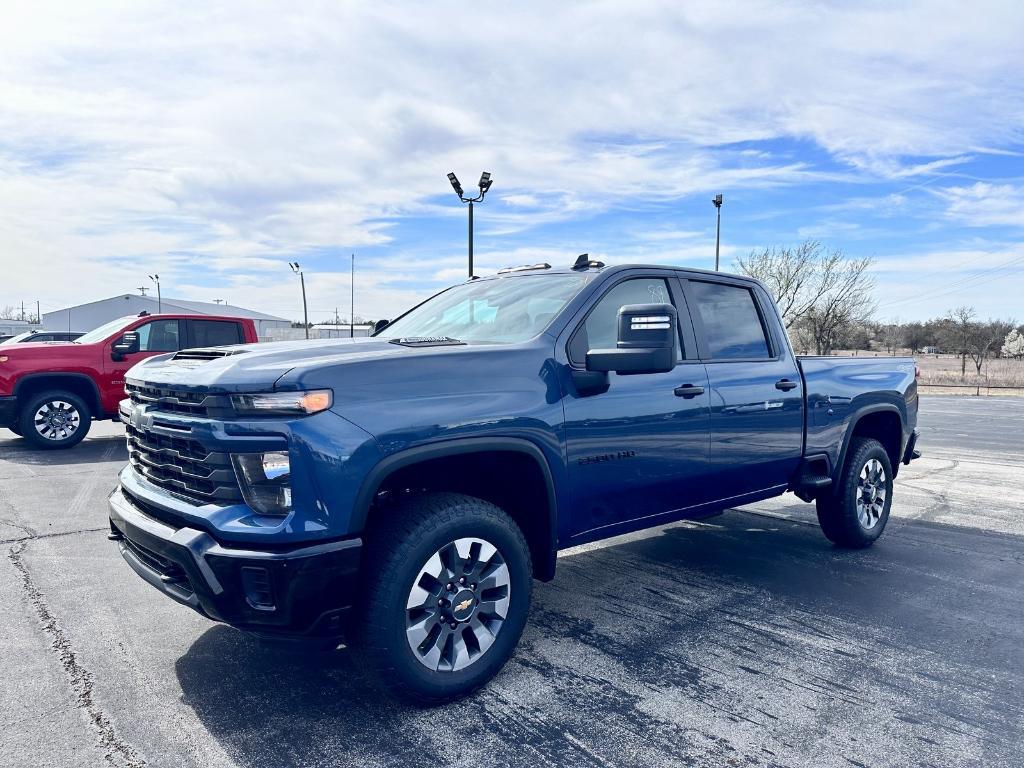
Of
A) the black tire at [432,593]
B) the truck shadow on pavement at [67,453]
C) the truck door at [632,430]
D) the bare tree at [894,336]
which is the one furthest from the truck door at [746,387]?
the bare tree at [894,336]

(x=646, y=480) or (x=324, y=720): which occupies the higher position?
(x=646, y=480)

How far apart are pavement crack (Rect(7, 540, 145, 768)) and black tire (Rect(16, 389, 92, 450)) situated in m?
5.79

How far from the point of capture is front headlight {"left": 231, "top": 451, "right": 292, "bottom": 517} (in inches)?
108

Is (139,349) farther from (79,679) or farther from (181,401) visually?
(181,401)

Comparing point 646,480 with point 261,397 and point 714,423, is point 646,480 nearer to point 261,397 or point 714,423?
point 714,423

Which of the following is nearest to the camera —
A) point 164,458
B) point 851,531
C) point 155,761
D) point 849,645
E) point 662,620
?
point 155,761

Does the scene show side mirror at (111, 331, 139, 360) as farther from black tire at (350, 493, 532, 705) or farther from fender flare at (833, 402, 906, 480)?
fender flare at (833, 402, 906, 480)

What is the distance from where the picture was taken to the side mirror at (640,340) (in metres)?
3.32

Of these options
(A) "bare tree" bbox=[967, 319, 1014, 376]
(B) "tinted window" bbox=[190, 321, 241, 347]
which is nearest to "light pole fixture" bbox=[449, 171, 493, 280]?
(B) "tinted window" bbox=[190, 321, 241, 347]

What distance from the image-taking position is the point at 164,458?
3170mm

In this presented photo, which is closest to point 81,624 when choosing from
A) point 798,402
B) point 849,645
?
point 849,645

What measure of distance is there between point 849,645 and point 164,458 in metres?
3.43

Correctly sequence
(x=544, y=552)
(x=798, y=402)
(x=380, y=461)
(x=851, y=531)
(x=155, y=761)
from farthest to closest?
(x=851, y=531), (x=798, y=402), (x=544, y=552), (x=380, y=461), (x=155, y=761)

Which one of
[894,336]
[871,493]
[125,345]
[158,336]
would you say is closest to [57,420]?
[125,345]
